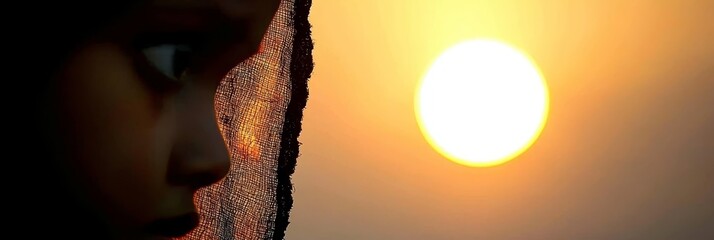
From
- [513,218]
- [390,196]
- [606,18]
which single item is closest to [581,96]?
[606,18]

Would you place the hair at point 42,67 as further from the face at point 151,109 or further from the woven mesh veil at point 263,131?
the woven mesh veil at point 263,131

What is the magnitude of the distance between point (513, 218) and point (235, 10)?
1168 mm

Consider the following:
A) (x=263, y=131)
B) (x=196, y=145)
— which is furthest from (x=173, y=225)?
(x=263, y=131)

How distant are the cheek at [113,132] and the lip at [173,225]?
12 mm

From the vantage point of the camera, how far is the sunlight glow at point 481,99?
1.34m

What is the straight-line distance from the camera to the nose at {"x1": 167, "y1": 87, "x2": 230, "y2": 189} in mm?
293

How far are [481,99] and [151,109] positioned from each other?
3.62 feet

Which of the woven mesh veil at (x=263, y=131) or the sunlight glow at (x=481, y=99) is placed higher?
the sunlight glow at (x=481, y=99)

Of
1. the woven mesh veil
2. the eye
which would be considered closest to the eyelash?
the eye

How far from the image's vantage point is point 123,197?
28cm

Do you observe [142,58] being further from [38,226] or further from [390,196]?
[390,196]

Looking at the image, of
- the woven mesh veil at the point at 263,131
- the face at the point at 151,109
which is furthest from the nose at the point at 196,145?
the woven mesh veil at the point at 263,131

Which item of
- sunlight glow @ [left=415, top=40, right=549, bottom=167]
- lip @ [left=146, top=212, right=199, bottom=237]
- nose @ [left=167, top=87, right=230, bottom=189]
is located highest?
sunlight glow @ [left=415, top=40, right=549, bottom=167]

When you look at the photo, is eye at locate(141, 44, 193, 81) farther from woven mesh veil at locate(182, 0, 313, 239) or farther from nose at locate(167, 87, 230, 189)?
woven mesh veil at locate(182, 0, 313, 239)
